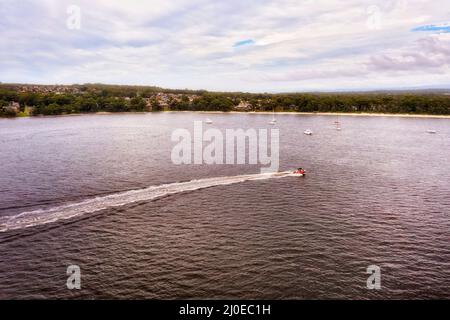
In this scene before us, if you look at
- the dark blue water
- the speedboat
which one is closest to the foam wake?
the dark blue water

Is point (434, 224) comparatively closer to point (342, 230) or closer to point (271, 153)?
point (342, 230)

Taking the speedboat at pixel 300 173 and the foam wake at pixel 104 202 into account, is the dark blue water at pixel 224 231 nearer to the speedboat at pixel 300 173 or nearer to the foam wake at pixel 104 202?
the foam wake at pixel 104 202

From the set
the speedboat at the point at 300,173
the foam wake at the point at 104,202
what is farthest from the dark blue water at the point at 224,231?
the speedboat at the point at 300,173

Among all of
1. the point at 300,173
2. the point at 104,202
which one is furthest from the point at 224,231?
the point at 300,173

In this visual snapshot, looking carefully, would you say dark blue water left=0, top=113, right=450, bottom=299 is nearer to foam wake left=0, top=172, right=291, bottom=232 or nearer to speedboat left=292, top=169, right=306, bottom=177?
foam wake left=0, top=172, right=291, bottom=232

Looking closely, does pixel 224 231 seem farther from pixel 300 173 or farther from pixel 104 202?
pixel 300 173
